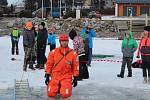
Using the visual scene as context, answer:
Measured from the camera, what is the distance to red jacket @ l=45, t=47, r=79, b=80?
7793 millimetres

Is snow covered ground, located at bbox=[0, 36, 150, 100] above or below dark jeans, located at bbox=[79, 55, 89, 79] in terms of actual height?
below

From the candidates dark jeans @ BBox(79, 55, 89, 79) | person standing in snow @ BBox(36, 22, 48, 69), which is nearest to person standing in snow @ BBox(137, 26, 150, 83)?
dark jeans @ BBox(79, 55, 89, 79)

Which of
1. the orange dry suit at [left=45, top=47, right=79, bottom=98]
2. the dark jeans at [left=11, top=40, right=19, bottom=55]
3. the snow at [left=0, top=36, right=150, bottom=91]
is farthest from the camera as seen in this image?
the dark jeans at [left=11, top=40, right=19, bottom=55]

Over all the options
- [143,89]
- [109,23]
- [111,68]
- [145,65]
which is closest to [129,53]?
[145,65]

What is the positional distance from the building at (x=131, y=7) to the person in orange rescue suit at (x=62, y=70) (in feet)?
155

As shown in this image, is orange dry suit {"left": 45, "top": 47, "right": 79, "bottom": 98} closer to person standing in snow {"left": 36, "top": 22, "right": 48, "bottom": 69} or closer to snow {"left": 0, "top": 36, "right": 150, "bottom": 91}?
snow {"left": 0, "top": 36, "right": 150, "bottom": 91}

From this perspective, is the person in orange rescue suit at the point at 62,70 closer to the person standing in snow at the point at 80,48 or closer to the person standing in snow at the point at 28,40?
the person standing in snow at the point at 80,48

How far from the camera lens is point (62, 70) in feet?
25.6

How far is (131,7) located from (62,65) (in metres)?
48.7

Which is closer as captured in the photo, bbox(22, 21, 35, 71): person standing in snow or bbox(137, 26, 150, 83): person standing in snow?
bbox(137, 26, 150, 83): person standing in snow

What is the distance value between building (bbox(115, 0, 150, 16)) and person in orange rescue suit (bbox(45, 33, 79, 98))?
155ft

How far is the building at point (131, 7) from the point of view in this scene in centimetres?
5491

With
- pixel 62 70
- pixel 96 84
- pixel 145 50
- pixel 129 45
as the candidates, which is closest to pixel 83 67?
pixel 96 84

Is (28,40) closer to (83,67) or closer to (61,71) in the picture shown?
(83,67)
